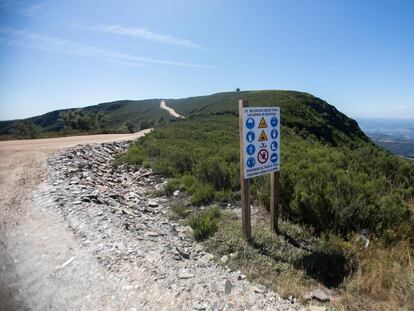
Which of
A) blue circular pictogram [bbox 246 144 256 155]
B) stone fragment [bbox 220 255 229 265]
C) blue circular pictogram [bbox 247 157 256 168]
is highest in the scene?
blue circular pictogram [bbox 246 144 256 155]

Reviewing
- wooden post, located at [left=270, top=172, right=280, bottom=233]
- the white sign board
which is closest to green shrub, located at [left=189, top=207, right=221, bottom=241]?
wooden post, located at [left=270, top=172, right=280, bottom=233]

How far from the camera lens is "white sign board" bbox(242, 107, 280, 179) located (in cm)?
502

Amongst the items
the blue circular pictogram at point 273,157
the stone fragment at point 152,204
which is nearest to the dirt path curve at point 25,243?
the stone fragment at point 152,204

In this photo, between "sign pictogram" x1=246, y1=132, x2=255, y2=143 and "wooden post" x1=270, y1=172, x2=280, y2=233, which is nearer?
"sign pictogram" x1=246, y1=132, x2=255, y2=143

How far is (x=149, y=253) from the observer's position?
453cm

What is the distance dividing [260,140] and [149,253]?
2533 millimetres

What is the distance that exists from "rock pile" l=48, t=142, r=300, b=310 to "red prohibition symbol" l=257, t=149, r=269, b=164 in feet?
5.82

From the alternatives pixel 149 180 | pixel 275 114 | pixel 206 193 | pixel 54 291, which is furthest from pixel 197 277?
pixel 149 180

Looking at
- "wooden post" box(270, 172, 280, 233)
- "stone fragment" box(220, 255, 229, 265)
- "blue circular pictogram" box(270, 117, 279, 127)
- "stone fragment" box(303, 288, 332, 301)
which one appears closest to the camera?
"stone fragment" box(303, 288, 332, 301)

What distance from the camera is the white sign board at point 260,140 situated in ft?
16.5

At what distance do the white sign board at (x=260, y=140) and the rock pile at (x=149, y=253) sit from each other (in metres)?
1.64

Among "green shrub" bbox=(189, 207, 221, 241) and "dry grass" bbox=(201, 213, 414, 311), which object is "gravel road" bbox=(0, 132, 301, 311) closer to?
"green shrub" bbox=(189, 207, 221, 241)

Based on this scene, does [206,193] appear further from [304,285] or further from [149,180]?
[304,285]

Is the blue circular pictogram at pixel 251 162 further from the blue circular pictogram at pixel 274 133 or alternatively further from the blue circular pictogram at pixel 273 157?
the blue circular pictogram at pixel 274 133
